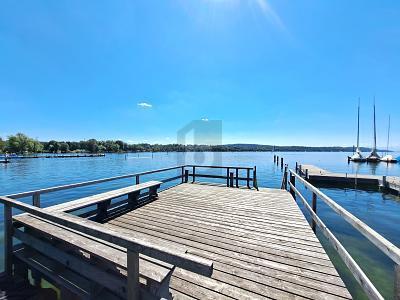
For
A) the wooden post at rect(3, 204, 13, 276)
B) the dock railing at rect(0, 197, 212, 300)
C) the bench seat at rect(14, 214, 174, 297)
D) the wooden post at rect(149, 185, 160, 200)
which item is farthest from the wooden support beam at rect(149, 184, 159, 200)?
the dock railing at rect(0, 197, 212, 300)

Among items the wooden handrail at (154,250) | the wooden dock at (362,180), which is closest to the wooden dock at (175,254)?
the wooden handrail at (154,250)

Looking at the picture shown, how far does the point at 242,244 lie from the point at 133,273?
2271 mm

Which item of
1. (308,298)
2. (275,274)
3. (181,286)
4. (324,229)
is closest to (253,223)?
(324,229)

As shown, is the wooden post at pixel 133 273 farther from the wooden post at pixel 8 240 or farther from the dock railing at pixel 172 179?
the wooden post at pixel 8 240

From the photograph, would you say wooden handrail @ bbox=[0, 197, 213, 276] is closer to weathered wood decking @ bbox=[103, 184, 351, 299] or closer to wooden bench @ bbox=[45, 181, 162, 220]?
weathered wood decking @ bbox=[103, 184, 351, 299]

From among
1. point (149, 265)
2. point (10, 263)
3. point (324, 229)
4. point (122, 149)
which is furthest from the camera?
point (122, 149)

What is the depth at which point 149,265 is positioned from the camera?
2051mm

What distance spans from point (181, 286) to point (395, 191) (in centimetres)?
1721

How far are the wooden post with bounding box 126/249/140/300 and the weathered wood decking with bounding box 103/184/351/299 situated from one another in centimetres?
65

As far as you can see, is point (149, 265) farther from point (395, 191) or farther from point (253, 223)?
point (395, 191)

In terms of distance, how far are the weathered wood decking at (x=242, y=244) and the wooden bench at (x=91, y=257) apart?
475 mm

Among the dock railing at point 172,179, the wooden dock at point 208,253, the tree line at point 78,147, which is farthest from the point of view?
the tree line at point 78,147

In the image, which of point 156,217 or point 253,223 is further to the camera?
point 156,217

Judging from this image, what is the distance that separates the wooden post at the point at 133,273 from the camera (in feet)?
6.05
